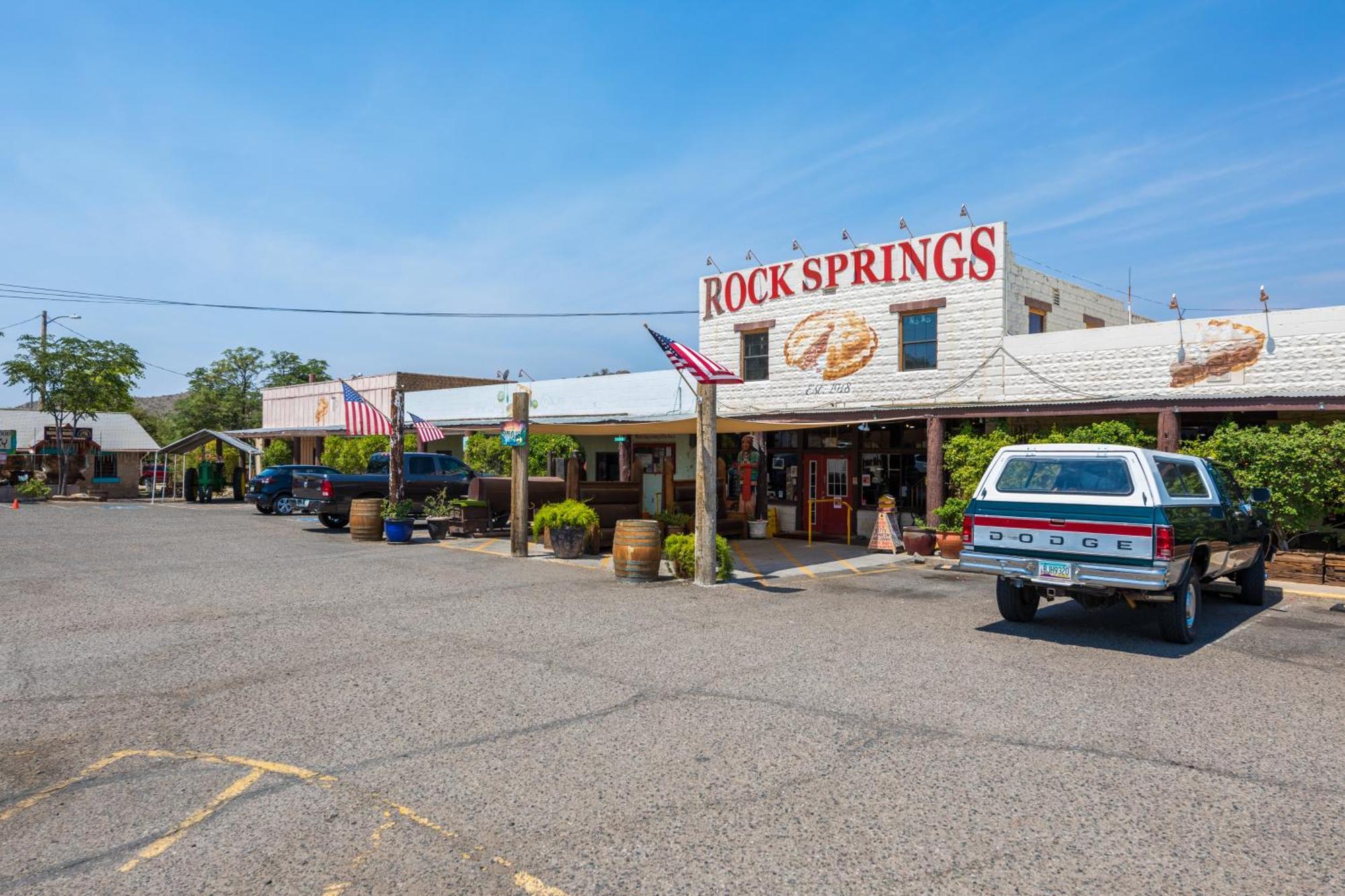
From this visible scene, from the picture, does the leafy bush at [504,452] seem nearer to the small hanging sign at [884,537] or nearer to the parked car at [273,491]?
the parked car at [273,491]

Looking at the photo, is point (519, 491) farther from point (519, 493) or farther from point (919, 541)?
point (919, 541)

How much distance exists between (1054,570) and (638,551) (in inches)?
228

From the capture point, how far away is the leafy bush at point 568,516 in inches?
597

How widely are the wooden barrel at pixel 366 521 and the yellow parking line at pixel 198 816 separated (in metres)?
13.7

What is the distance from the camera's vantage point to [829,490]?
65.7 ft

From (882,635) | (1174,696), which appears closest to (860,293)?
(882,635)

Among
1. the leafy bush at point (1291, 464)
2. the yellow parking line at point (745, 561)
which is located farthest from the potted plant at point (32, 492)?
the leafy bush at point (1291, 464)

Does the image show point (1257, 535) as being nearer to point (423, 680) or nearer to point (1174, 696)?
point (1174, 696)

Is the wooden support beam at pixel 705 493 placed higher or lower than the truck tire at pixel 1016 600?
higher

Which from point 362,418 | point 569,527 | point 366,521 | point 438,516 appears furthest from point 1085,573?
point 362,418

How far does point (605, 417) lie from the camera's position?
24.1 metres

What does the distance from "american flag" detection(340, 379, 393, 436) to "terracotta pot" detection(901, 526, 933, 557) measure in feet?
35.0

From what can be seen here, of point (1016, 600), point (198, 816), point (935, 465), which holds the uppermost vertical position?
point (935, 465)

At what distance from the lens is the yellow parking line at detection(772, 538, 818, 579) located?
1353 centimetres
